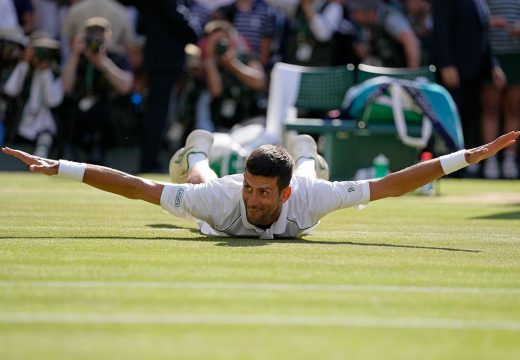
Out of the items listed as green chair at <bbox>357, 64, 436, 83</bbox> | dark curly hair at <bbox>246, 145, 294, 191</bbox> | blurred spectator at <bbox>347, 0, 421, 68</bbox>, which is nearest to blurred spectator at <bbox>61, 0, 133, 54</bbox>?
blurred spectator at <bbox>347, 0, 421, 68</bbox>

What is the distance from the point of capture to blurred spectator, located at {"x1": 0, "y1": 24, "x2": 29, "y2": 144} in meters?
20.1

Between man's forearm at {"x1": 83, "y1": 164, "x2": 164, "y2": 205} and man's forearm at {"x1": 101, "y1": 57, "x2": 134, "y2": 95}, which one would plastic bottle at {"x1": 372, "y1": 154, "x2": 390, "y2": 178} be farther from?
man's forearm at {"x1": 83, "y1": 164, "x2": 164, "y2": 205}

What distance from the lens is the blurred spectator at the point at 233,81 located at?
19984mm

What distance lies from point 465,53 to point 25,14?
7059mm

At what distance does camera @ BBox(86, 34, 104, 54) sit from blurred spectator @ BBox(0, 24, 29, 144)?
1.58 metres

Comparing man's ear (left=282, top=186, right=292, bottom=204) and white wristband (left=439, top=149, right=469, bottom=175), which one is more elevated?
white wristband (left=439, top=149, right=469, bottom=175)

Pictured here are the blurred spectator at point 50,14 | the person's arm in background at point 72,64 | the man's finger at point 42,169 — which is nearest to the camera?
the man's finger at point 42,169

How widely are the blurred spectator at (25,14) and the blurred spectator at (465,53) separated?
6.46 m

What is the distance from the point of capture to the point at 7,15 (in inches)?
789

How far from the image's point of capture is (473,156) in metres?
8.98

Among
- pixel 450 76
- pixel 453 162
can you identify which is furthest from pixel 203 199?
pixel 450 76

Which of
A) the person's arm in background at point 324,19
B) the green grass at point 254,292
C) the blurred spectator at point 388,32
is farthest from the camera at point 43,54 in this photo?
the green grass at point 254,292

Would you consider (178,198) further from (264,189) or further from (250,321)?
(250,321)

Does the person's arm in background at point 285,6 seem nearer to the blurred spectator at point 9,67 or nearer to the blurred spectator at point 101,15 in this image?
the blurred spectator at point 101,15
